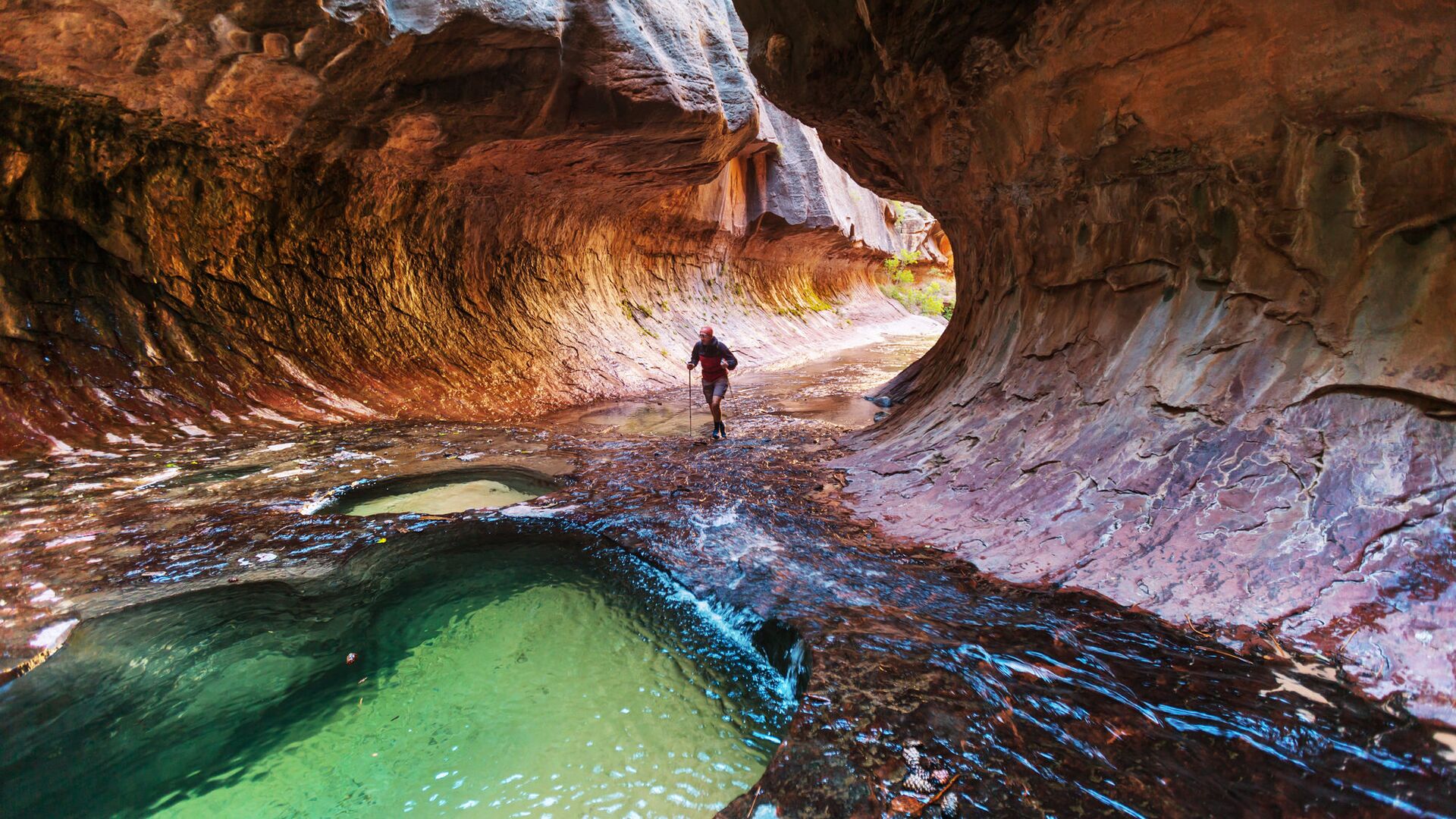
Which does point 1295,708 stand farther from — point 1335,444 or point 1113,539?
point 1335,444

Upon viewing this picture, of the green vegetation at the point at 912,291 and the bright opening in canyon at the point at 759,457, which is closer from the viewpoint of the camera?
the bright opening in canyon at the point at 759,457

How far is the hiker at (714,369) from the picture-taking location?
7988 millimetres

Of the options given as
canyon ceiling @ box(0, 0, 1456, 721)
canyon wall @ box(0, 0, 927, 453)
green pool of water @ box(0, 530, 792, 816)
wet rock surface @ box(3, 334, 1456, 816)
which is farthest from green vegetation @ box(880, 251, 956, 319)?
green pool of water @ box(0, 530, 792, 816)

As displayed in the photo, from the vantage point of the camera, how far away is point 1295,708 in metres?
2.29

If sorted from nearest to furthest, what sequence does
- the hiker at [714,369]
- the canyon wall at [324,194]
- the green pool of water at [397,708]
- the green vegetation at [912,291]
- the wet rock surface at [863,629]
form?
the wet rock surface at [863,629]
the green pool of water at [397,708]
the canyon wall at [324,194]
the hiker at [714,369]
the green vegetation at [912,291]

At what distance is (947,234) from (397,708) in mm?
7379

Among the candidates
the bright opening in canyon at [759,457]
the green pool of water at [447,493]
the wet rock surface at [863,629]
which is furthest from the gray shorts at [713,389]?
the green pool of water at [447,493]

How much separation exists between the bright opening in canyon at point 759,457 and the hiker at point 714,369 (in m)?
0.09

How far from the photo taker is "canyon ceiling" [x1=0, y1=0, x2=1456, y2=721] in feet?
10.1

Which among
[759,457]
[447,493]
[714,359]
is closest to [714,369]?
[714,359]

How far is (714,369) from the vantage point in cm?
807

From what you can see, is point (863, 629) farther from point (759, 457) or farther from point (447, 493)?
point (447, 493)

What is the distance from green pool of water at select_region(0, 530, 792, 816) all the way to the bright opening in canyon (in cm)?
2

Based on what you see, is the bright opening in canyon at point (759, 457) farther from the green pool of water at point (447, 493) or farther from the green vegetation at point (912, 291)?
the green vegetation at point (912, 291)
